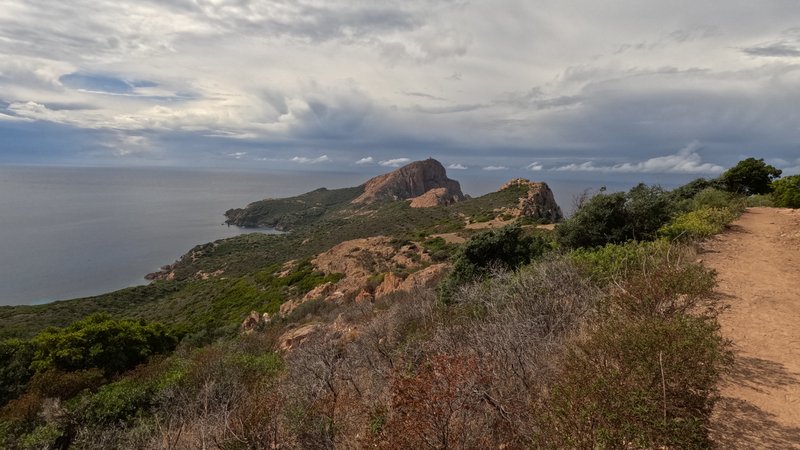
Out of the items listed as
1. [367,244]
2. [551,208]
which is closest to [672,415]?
[367,244]

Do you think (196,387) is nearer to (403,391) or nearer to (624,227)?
(403,391)

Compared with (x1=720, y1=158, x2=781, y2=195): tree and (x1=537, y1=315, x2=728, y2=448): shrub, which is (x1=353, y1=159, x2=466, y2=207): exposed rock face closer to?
(x1=720, y1=158, x2=781, y2=195): tree

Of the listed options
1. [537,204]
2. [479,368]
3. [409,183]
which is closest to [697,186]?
[537,204]

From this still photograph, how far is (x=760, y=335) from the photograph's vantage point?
21.3 feet

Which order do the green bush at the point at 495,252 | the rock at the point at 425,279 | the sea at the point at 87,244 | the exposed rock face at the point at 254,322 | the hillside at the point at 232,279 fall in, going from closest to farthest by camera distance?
the green bush at the point at 495,252 < the rock at the point at 425,279 < the exposed rock face at the point at 254,322 < the hillside at the point at 232,279 < the sea at the point at 87,244

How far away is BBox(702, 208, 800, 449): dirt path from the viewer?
4.12m

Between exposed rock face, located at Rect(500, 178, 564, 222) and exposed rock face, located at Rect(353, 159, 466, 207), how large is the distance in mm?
71258

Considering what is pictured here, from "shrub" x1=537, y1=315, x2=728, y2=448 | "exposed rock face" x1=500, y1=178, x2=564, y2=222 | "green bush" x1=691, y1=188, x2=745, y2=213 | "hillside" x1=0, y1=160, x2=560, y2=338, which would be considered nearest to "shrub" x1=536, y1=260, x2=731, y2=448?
"shrub" x1=537, y1=315, x2=728, y2=448

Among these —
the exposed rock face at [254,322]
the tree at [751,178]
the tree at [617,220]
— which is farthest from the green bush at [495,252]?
the tree at [751,178]

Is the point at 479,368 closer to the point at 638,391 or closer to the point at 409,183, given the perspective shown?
the point at 638,391

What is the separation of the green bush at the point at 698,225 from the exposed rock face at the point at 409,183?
122171 mm

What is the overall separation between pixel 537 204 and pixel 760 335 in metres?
49.8

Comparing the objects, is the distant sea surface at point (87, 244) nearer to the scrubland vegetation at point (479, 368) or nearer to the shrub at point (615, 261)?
the scrubland vegetation at point (479, 368)

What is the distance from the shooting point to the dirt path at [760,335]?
4.12m
